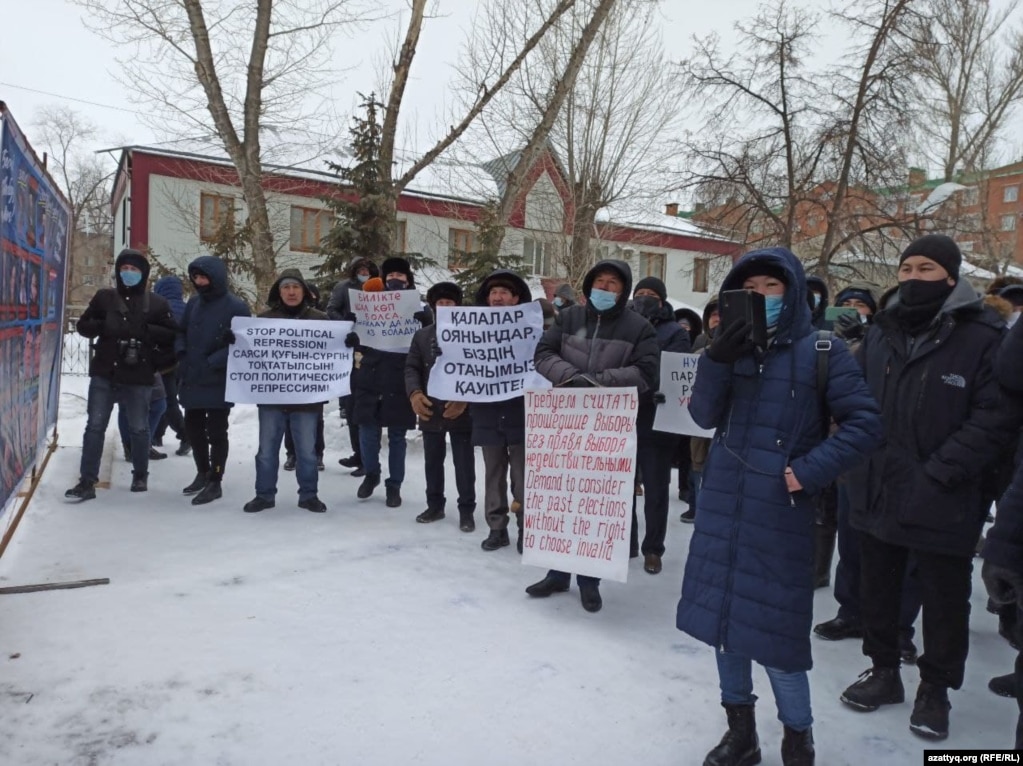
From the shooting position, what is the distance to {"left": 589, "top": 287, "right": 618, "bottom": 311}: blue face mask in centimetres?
450

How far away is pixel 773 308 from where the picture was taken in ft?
9.64

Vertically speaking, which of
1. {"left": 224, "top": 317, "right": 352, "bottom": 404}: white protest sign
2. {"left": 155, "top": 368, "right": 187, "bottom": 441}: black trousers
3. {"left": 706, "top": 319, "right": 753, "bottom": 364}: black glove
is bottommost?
{"left": 155, "top": 368, "right": 187, "bottom": 441}: black trousers

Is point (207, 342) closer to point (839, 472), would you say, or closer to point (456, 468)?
point (456, 468)

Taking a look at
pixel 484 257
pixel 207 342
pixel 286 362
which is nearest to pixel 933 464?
pixel 286 362

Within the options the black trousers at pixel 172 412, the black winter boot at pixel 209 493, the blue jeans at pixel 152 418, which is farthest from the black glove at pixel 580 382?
the black trousers at pixel 172 412

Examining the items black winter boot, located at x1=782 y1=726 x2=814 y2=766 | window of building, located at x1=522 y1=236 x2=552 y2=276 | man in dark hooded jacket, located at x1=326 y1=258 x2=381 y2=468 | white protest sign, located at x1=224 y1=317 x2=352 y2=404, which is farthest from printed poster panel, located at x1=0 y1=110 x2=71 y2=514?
window of building, located at x1=522 y1=236 x2=552 y2=276

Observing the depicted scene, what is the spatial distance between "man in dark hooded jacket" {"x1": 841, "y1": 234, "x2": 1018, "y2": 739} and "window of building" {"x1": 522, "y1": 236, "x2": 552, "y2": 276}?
49.4 ft

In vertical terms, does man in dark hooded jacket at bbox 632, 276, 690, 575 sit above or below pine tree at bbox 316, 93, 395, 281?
below

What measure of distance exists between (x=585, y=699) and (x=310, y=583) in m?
2.02

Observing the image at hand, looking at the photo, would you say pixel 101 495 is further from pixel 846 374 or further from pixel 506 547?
pixel 846 374

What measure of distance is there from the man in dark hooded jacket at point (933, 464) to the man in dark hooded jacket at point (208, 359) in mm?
5068

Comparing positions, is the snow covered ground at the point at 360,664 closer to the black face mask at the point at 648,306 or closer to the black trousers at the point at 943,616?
the black trousers at the point at 943,616

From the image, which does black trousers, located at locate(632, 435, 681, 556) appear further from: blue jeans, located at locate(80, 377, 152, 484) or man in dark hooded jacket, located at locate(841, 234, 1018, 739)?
blue jeans, located at locate(80, 377, 152, 484)

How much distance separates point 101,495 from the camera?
255 inches
